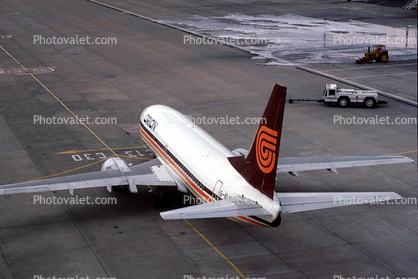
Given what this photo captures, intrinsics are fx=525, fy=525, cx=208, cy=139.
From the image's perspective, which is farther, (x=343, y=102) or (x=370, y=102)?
(x=343, y=102)

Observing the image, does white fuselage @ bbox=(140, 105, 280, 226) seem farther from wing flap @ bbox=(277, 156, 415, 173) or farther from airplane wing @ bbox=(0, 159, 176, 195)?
wing flap @ bbox=(277, 156, 415, 173)

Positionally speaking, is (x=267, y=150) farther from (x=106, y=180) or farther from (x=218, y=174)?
(x=106, y=180)

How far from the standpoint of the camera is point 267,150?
25.9 meters

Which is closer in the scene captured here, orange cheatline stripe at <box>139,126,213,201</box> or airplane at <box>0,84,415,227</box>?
airplane at <box>0,84,415,227</box>

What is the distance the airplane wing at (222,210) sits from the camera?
24320 mm

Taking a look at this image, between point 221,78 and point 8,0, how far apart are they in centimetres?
8543

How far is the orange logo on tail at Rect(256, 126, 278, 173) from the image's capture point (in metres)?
25.4

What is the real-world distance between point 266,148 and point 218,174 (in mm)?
4815

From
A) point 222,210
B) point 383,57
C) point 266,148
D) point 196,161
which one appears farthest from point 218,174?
point 383,57

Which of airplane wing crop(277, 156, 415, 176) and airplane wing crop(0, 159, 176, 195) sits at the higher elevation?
airplane wing crop(277, 156, 415, 176)

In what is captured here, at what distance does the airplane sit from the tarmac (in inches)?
88.0

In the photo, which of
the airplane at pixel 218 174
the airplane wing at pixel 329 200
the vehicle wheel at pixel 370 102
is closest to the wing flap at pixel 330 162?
the airplane at pixel 218 174

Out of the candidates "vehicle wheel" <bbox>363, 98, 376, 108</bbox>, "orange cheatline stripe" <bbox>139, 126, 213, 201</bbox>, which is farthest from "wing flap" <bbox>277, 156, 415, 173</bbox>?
"vehicle wheel" <bbox>363, 98, 376, 108</bbox>

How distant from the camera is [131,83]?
64.5m
